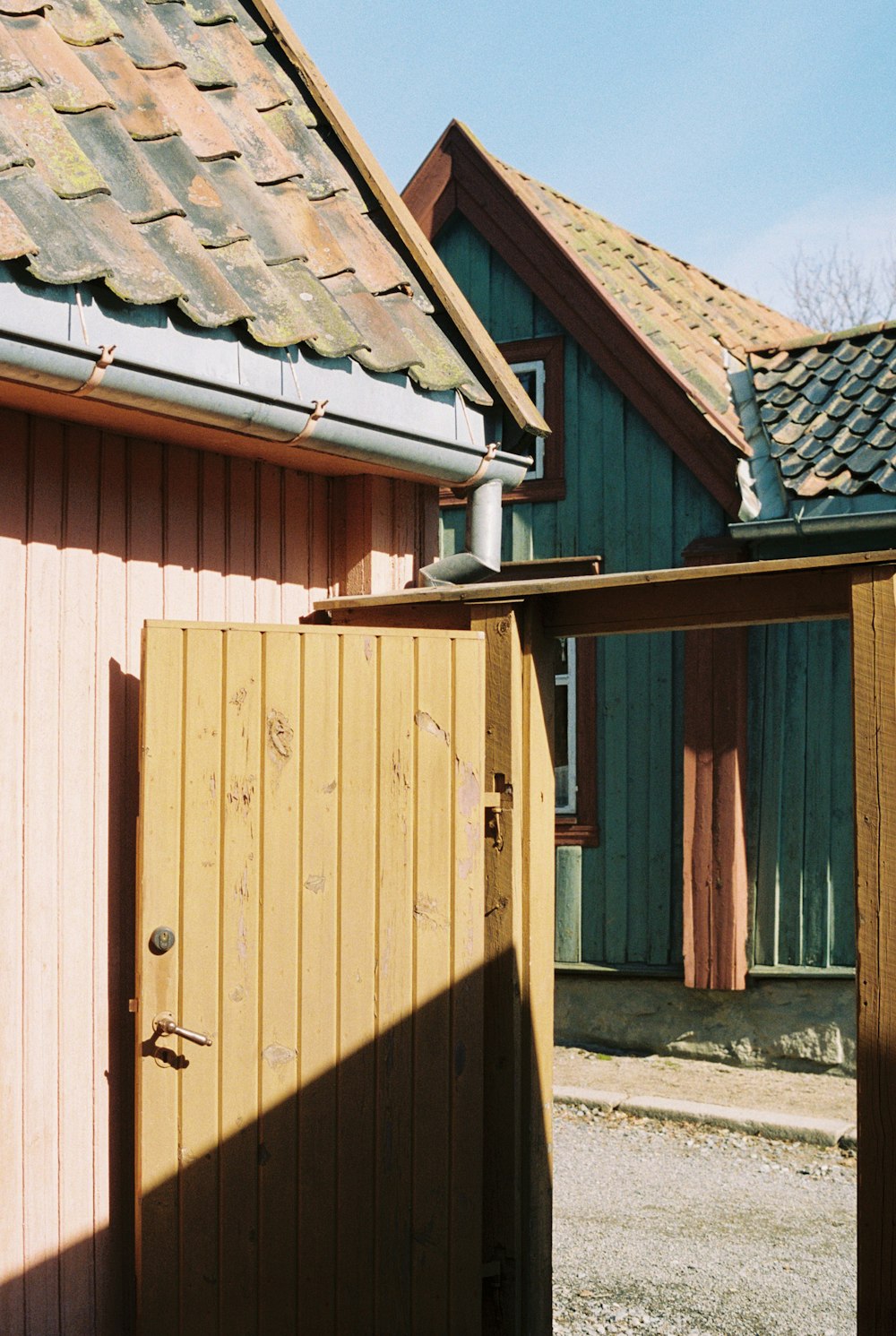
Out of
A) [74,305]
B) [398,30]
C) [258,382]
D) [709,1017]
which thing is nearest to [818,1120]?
[709,1017]

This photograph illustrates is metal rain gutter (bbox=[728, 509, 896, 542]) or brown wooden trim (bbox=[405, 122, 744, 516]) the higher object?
brown wooden trim (bbox=[405, 122, 744, 516])

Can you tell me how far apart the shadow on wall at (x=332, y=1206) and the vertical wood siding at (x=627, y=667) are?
16.4 feet

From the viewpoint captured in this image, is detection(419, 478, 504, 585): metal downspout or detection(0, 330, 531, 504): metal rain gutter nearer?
detection(0, 330, 531, 504): metal rain gutter

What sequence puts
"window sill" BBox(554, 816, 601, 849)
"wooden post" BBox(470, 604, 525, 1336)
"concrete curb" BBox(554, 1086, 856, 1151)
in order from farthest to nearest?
"window sill" BBox(554, 816, 601, 849) < "concrete curb" BBox(554, 1086, 856, 1151) < "wooden post" BBox(470, 604, 525, 1336)

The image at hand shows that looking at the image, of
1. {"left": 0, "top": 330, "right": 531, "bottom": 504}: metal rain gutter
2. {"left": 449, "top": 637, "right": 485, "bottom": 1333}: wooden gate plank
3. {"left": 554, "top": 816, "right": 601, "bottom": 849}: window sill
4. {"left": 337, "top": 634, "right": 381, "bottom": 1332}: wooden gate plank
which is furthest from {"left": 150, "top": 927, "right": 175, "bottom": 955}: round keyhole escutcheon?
{"left": 554, "top": 816, "right": 601, "bottom": 849}: window sill

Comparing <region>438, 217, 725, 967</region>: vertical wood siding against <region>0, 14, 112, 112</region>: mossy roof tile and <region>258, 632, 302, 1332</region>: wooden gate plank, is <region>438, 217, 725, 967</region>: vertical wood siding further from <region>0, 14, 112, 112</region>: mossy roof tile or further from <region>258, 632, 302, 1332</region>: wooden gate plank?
<region>0, 14, 112, 112</region>: mossy roof tile

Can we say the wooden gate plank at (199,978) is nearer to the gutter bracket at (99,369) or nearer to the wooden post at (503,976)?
the gutter bracket at (99,369)

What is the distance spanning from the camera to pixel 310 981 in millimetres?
4535

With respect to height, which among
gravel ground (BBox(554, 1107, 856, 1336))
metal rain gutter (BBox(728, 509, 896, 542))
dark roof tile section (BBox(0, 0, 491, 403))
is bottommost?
gravel ground (BBox(554, 1107, 856, 1336))

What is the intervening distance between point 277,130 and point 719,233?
5051cm

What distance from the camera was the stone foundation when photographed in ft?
29.5

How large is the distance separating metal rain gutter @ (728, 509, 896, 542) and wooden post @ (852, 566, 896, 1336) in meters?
4.10

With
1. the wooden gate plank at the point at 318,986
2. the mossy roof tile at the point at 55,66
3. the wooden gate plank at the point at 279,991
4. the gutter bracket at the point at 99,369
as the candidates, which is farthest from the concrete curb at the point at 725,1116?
the mossy roof tile at the point at 55,66

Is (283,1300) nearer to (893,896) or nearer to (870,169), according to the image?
(893,896)
